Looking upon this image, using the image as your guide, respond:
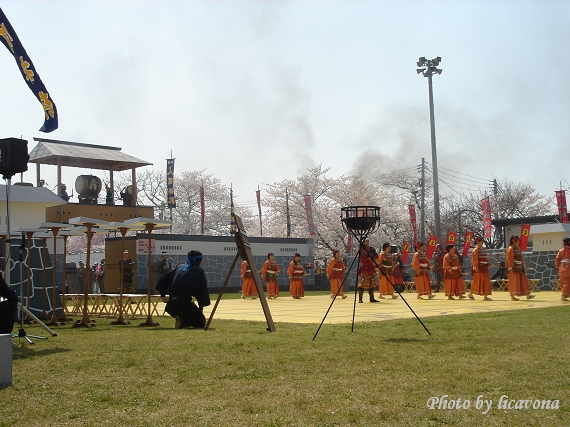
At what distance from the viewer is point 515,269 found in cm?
1788

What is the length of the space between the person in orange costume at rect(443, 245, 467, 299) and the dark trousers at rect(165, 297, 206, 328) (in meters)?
10.2

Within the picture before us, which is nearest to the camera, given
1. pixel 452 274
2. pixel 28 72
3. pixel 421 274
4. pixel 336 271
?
pixel 28 72

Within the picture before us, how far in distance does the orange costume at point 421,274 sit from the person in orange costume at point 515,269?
11.5 feet

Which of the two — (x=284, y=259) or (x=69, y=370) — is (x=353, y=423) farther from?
(x=284, y=259)

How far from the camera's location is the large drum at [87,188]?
3105 cm

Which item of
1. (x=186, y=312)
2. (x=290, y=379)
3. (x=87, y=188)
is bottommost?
(x=290, y=379)

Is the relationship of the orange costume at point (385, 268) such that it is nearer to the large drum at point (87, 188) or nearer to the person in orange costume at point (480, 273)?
the person in orange costume at point (480, 273)

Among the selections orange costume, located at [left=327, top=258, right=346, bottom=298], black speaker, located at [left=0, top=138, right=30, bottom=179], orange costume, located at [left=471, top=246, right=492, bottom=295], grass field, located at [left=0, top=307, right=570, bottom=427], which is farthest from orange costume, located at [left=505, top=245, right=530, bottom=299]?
black speaker, located at [left=0, top=138, right=30, bottom=179]

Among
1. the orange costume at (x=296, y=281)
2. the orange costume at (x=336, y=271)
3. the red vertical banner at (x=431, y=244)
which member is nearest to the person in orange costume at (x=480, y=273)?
the orange costume at (x=336, y=271)

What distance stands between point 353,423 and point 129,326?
8.34m

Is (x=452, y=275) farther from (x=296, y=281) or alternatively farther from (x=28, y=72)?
(x=28, y=72)

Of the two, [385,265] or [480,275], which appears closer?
[480,275]

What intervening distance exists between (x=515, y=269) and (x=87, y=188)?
66.7 ft

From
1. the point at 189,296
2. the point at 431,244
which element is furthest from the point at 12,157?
the point at 431,244
